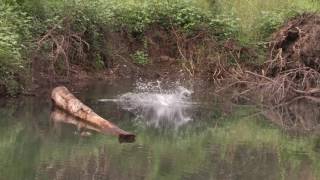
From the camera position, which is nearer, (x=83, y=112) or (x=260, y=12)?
(x=83, y=112)

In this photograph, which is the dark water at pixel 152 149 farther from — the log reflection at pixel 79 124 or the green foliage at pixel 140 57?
the green foliage at pixel 140 57

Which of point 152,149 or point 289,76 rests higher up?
point 289,76

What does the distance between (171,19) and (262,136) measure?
8.76m

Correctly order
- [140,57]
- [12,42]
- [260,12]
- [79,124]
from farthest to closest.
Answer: [260,12] → [140,57] → [12,42] → [79,124]

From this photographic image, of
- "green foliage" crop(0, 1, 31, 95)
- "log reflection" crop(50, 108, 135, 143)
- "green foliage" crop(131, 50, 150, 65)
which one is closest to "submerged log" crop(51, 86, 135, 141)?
"log reflection" crop(50, 108, 135, 143)

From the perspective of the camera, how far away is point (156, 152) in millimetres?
10188

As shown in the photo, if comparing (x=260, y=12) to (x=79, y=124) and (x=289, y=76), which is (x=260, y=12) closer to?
(x=289, y=76)

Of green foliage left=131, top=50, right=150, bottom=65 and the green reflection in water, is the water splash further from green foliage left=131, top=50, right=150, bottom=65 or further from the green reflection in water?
green foliage left=131, top=50, right=150, bottom=65

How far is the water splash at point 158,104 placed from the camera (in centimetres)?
1336

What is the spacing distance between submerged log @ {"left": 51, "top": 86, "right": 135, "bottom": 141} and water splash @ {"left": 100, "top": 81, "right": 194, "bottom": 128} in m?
1.26

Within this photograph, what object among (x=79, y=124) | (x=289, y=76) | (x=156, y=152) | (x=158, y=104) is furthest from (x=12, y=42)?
(x=289, y=76)

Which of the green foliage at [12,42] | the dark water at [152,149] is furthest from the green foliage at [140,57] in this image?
the dark water at [152,149]

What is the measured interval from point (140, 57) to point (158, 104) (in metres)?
4.45

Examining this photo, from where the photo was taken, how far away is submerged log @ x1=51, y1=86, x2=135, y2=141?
11006 mm
